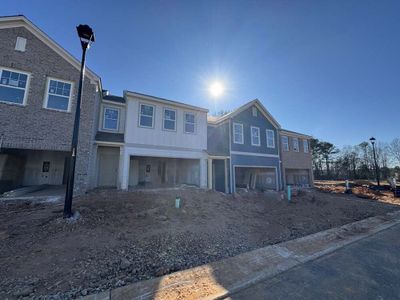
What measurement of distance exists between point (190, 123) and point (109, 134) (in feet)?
18.4

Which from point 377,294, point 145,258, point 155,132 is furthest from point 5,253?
point 155,132

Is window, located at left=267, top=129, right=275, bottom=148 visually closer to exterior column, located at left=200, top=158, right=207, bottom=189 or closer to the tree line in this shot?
exterior column, located at left=200, top=158, right=207, bottom=189

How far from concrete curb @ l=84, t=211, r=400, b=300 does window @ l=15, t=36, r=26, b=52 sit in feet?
39.1

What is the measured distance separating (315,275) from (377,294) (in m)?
0.92

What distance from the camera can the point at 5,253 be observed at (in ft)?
13.0

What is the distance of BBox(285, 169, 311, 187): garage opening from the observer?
2089cm

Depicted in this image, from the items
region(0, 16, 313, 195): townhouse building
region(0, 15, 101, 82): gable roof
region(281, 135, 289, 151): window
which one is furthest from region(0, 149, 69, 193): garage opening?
region(281, 135, 289, 151): window

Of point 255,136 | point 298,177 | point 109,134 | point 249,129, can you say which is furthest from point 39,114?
point 298,177

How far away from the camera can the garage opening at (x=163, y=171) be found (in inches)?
546

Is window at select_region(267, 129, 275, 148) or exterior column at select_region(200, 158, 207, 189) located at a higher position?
window at select_region(267, 129, 275, 148)

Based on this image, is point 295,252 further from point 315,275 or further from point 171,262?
point 171,262

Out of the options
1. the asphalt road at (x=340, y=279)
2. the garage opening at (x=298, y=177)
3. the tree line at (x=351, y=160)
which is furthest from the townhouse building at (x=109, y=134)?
the tree line at (x=351, y=160)

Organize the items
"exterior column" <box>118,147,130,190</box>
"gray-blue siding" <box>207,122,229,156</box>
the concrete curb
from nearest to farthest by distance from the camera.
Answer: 1. the concrete curb
2. "exterior column" <box>118,147,130,190</box>
3. "gray-blue siding" <box>207,122,229,156</box>

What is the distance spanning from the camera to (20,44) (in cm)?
884
